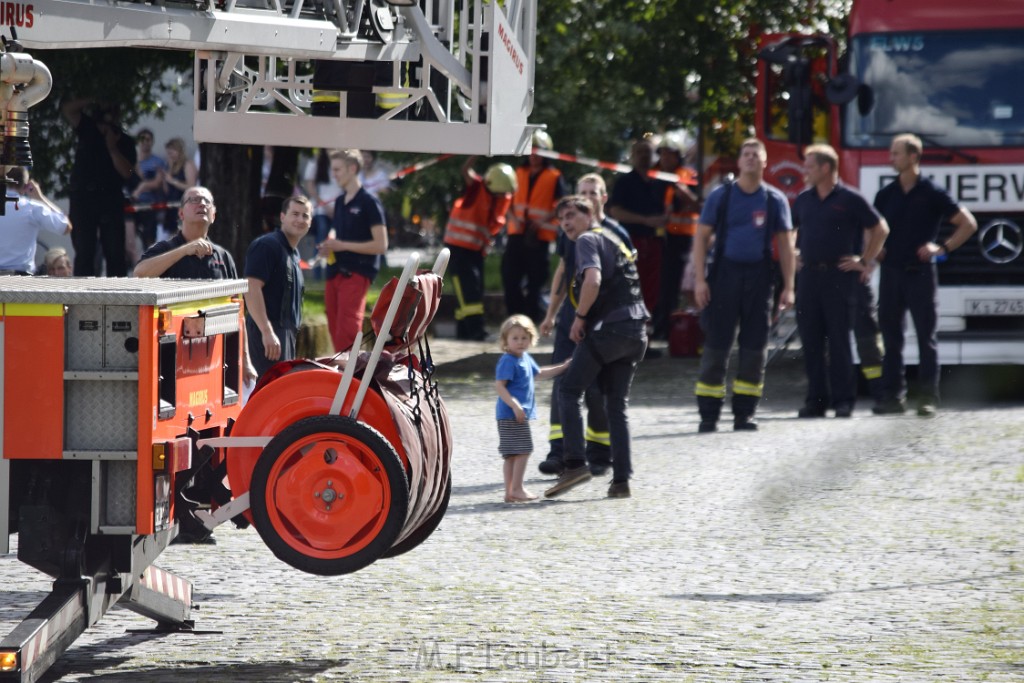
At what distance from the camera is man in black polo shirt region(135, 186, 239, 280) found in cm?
820

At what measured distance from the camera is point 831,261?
39.6ft

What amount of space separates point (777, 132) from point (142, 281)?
1097 centimetres

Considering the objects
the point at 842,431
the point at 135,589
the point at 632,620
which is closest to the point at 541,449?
the point at 632,620

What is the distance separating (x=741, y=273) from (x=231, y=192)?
16.3 ft

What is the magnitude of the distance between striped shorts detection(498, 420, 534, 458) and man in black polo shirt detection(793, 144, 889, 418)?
3.35 m

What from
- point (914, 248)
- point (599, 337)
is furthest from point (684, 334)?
point (599, 337)

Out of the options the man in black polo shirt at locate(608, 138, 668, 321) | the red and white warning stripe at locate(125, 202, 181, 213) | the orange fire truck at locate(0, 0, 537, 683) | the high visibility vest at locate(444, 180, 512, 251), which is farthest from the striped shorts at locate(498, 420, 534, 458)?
the red and white warning stripe at locate(125, 202, 181, 213)

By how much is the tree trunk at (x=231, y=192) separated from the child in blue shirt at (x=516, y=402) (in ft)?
18.8

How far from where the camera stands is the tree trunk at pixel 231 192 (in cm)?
1463

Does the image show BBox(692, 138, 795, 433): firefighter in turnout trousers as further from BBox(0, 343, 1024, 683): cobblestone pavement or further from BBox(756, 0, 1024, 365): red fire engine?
BBox(0, 343, 1024, 683): cobblestone pavement

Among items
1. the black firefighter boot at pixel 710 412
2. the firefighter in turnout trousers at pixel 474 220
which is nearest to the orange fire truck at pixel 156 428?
the black firefighter boot at pixel 710 412

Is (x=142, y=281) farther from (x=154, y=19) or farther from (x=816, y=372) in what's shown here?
(x=816, y=372)

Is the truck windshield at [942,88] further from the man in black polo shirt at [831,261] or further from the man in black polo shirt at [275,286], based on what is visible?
the man in black polo shirt at [275,286]

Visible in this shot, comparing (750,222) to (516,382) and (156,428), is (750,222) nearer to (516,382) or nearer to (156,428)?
(516,382)
